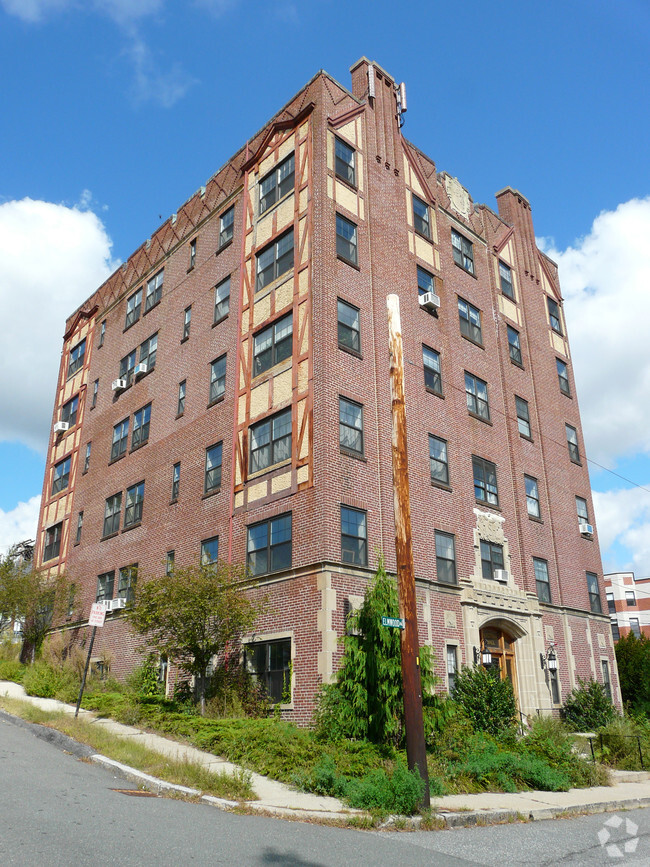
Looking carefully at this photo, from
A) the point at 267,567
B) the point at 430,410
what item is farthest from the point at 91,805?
the point at 430,410

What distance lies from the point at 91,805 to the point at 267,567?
37.4ft

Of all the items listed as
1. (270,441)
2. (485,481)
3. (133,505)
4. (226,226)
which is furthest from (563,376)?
(133,505)

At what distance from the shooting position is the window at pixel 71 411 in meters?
38.5

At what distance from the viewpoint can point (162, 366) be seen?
3120 centimetres

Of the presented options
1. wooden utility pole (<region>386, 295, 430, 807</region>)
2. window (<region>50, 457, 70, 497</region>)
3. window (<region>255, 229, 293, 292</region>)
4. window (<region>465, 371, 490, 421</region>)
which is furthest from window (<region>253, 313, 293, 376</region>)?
window (<region>50, 457, 70, 497</region>)

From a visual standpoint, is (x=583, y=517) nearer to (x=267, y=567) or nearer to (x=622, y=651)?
(x=622, y=651)

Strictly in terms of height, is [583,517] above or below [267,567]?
above

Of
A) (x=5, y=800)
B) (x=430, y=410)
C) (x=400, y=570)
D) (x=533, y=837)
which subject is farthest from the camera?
(x=430, y=410)

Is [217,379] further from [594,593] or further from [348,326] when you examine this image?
[594,593]

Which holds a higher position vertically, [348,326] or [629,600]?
[348,326]

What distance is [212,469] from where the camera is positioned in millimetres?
25688

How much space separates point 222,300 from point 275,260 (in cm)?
350

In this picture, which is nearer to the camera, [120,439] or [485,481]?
[485,481]

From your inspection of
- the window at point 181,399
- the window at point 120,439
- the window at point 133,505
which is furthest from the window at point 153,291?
the window at point 133,505
